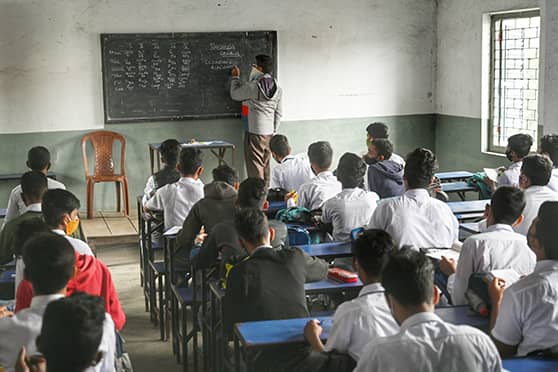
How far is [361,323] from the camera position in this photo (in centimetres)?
277

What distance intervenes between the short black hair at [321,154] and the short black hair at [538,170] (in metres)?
1.40

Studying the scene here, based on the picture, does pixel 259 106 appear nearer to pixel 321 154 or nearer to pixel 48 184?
pixel 321 154

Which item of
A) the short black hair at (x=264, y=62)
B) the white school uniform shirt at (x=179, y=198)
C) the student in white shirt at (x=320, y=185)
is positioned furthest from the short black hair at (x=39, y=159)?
the short black hair at (x=264, y=62)

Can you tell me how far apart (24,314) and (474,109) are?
23.8ft

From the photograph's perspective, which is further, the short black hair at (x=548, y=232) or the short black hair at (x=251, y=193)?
the short black hair at (x=251, y=193)

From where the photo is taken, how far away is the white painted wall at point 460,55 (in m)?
8.84

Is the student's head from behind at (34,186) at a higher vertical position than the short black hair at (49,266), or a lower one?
higher

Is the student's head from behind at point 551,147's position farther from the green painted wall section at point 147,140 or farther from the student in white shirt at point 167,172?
the green painted wall section at point 147,140

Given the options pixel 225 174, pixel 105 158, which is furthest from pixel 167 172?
pixel 105 158

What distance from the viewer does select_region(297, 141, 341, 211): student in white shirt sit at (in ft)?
18.2

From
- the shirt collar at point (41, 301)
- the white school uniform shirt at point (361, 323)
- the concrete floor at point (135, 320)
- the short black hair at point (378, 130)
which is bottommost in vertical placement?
the concrete floor at point (135, 320)

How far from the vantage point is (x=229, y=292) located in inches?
134

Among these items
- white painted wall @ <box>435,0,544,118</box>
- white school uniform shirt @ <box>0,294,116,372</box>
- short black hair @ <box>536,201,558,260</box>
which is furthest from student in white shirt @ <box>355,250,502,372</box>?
white painted wall @ <box>435,0,544,118</box>

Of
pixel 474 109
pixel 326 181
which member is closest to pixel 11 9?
pixel 326 181
